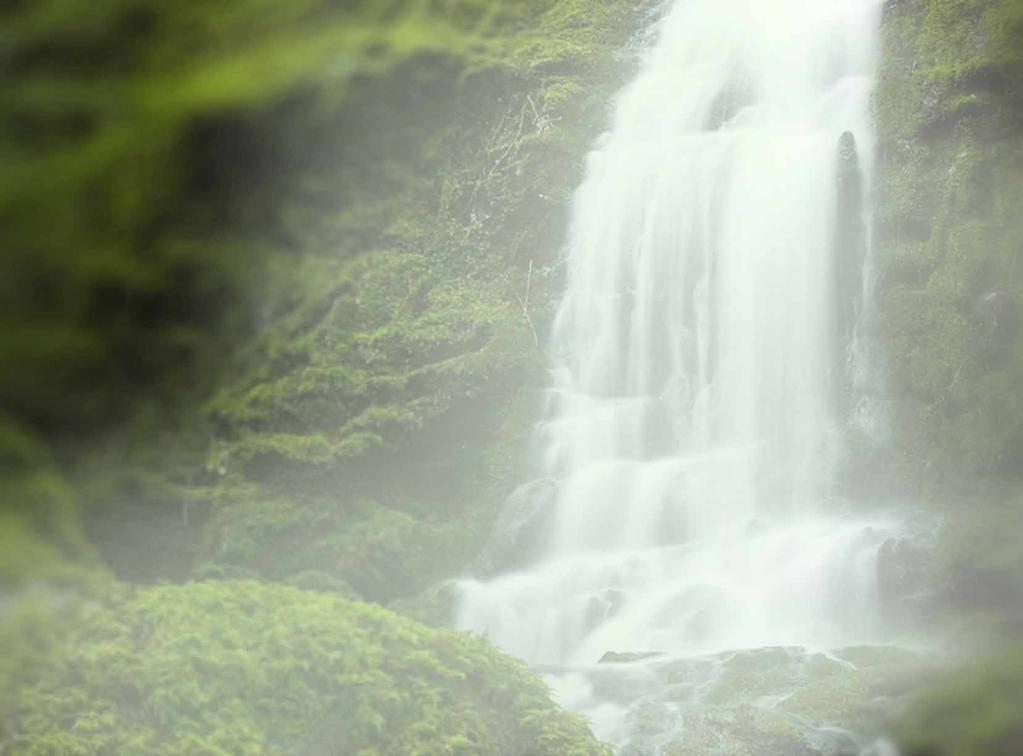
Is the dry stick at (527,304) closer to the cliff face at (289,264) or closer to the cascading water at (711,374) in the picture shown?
the cliff face at (289,264)

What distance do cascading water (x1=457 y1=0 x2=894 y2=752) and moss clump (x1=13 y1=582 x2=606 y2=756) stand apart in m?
1.34

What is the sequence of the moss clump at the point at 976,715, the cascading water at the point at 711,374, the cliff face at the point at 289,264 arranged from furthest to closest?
the cascading water at the point at 711,374
the moss clump at the point at 976,715
the cliff face at the point at 289,264

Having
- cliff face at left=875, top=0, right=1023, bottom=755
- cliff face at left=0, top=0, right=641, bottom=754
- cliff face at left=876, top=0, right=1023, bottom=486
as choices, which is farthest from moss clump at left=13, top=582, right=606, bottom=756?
cliff face at left=876, top=0, right=1023, bottom=486

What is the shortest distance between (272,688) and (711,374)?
13.0 feet

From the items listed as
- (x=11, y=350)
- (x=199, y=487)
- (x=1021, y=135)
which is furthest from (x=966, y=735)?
(x=1021, y=135)

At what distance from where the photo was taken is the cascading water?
586 cm

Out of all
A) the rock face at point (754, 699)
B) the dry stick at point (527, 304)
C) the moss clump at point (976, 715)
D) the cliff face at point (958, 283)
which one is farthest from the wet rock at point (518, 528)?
the moss clump at point (976, 715)

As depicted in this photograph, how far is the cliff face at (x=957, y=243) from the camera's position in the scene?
20.2ft

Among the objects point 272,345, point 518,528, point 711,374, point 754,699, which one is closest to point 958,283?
point 711,374

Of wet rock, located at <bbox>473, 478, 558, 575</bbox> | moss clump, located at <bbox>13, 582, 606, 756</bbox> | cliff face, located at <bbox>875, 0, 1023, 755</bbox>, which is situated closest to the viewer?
moss clump, located at <bbox>13, 582, 606, 756</bbox>

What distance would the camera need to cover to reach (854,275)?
7043mm

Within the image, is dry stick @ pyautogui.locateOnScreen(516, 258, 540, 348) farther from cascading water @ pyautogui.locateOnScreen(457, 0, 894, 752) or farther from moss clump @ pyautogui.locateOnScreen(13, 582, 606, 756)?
moss clump @ pyautogui.locateOnScreen(13, 582, 606, 756)

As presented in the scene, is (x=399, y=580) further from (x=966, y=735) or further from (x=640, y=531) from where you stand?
(x=966, y=735)

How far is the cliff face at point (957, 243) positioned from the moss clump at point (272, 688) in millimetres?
3184
